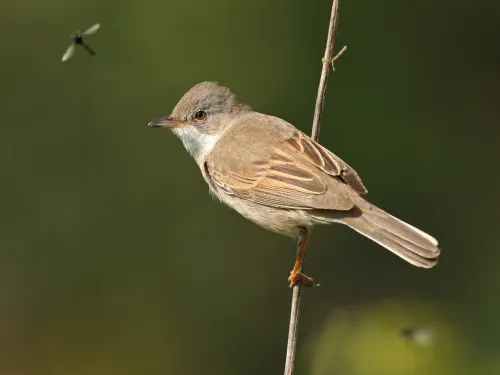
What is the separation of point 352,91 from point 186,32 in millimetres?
1534

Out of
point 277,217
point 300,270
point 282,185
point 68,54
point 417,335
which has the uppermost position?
point 68,54

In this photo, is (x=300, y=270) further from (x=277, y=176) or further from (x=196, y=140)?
(x=196, y=140)

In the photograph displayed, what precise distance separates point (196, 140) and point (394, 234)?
185 centimetres

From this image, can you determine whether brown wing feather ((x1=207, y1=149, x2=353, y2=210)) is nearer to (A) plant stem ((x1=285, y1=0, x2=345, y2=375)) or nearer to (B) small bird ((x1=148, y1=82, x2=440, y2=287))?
(B) small bird ((x1=148, y1=82, x2=440, y2=287))

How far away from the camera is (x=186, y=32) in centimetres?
781

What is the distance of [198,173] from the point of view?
7805 millimetres

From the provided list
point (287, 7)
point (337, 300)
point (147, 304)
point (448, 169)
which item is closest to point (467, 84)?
point (448, 169)

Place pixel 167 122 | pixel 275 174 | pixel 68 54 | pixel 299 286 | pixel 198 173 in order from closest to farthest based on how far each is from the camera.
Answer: pixel 68 54 → pixel 299 286 → pixel 275 174 → pixel 167 122 → pixel 198 173

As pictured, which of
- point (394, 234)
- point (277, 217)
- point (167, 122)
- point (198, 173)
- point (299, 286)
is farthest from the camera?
point (198, 173)

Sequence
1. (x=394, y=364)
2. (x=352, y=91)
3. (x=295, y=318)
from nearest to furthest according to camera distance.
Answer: (x=394, y=364), (x=295, y=318), (x=352, y=91)

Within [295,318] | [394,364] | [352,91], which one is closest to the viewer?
[394,364]

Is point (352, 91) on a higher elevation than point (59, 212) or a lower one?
higher

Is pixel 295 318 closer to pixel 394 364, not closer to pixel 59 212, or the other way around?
pixel 394 364

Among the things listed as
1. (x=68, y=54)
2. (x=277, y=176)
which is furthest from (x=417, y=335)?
(x=68, y=54)
